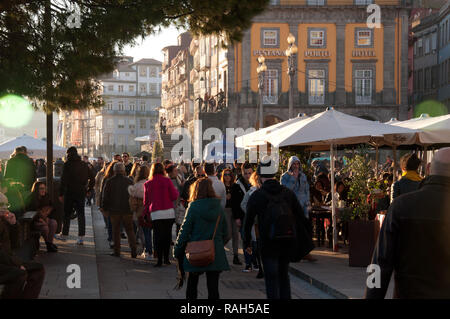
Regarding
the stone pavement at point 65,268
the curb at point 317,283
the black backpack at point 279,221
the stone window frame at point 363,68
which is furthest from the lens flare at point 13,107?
the stone window frame at point 363,68

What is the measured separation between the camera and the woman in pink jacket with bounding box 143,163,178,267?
496 inches

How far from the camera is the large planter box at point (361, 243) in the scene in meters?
12.2

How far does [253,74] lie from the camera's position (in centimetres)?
5350

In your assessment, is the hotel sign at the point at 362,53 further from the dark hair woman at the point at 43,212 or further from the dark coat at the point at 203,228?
the dark coat at the point at 203,228

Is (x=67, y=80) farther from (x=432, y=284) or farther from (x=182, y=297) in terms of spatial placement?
(x=432, y=284)

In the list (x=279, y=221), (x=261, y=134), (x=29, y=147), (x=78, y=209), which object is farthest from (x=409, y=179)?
(x=29, y=147)

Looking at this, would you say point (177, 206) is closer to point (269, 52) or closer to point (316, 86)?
point (269, 52)

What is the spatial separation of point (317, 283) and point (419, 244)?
6.28 metres

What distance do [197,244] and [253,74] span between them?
152ft

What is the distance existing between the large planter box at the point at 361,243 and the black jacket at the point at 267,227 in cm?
431

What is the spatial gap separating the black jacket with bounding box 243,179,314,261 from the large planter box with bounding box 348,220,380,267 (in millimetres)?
4314

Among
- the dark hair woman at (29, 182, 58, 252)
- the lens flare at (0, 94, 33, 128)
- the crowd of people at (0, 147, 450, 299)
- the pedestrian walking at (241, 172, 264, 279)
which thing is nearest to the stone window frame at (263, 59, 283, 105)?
the crowd of people at (0, 147, 450, 299)

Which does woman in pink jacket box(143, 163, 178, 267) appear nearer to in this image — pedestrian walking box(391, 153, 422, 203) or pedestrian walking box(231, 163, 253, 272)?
pedestrian walking box(231, 163, 253, 272)

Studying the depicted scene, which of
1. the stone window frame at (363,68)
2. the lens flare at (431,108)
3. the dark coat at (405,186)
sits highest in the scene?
the stone window frame at (363,68)
